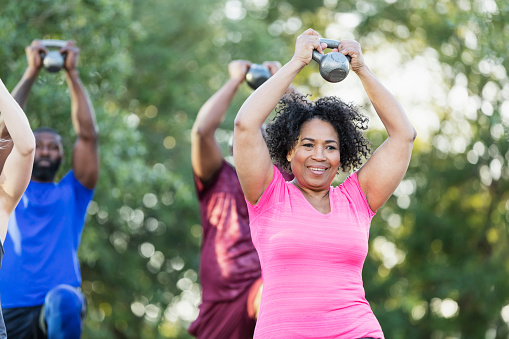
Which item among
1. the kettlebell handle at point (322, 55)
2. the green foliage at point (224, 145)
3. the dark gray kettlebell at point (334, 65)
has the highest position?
the kettlebell handle at point (322, 55)

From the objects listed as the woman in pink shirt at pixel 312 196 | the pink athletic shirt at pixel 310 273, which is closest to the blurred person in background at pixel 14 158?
the woman in pink shirt at pixel 312 196

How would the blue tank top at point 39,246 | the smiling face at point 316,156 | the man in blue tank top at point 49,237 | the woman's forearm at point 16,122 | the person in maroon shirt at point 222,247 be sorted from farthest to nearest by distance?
1. the person in maroon shirt at point 222,247
2. the blue tank top at point 39,246
3. the man in blue tank top at point 49,237
4. the smiling face at point 316,156
5. the woman's forearm at point 16,122

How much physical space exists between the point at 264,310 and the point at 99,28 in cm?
581

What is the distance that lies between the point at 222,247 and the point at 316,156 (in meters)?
2.16

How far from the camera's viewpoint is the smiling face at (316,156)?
4199mm

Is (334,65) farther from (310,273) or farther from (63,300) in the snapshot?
(63,300)

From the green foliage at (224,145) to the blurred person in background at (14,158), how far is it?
473 centimetres

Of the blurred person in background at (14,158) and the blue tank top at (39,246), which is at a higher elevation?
the blurred person in background at (14,158)

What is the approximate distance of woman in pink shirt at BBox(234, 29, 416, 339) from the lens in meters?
3.92

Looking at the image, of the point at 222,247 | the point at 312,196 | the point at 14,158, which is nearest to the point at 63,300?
the point at 222,247

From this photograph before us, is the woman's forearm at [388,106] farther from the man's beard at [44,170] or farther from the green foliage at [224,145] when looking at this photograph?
the green foliage at [224,145]

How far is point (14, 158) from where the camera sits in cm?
419

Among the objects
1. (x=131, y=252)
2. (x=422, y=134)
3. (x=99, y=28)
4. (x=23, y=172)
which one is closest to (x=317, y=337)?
(x=23, y=172)

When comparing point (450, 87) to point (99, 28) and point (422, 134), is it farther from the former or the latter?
point (99, 28)
